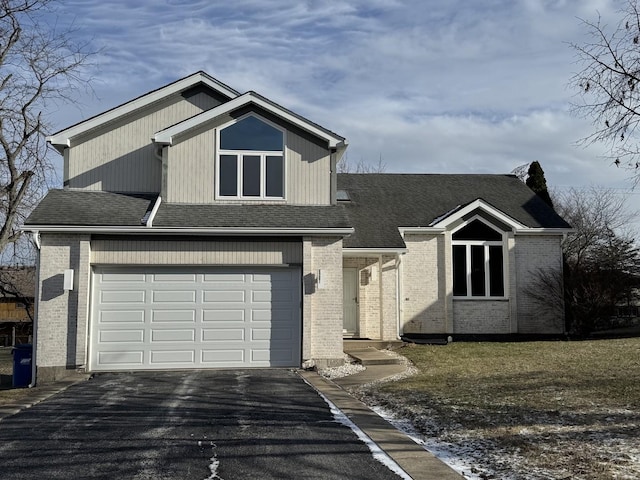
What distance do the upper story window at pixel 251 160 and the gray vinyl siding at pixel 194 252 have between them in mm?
1552

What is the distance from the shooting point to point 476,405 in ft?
31.7

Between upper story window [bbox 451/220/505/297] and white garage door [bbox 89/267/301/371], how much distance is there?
27.2ft

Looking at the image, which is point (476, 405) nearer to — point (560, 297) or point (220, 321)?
point (220, 321)

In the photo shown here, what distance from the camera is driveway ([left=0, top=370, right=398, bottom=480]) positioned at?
643 cm

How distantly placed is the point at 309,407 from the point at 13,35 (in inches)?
672

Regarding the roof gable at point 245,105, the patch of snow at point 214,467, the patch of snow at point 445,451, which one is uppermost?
the roof gable at point 245,105

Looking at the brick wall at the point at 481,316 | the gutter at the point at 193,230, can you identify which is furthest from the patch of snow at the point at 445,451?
the brick wall at the point at 481,316

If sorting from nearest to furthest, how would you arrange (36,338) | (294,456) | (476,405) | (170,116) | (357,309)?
(294,456)
(476,405)
(36,338)
(170,116)
(357,309)

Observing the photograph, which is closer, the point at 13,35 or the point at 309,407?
the point at 309,407

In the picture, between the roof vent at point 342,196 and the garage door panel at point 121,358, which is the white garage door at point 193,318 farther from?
the roof vent at point 342,196

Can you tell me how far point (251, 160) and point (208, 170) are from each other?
108 cm

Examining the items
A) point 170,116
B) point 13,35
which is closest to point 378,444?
point 170,116

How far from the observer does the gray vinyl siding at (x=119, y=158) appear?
16312mm

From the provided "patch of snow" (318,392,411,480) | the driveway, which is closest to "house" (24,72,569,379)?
the driveway
